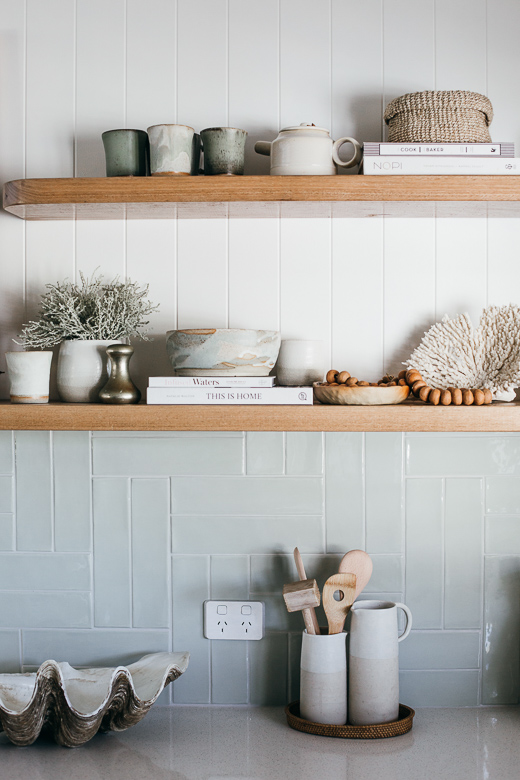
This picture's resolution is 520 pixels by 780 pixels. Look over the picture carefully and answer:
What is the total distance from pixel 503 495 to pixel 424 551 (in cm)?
19

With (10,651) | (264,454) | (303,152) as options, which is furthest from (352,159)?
(10,651)

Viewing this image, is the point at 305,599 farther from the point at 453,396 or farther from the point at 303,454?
the point at 453,396

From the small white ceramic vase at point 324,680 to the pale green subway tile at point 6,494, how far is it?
652mm

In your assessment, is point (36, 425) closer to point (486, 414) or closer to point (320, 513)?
point (320, 513)

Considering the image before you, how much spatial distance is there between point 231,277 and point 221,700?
0.85 meters

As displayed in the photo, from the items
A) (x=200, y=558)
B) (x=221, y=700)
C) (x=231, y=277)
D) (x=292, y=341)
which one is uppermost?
(x=231, y=277)

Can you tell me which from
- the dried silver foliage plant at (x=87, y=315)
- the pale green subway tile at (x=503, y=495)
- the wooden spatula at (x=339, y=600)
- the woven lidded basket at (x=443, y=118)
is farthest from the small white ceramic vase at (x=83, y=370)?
the pale green subway tile at (x=503, y=495)

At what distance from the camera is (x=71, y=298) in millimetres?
1300

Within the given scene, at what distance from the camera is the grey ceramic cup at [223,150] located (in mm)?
1247

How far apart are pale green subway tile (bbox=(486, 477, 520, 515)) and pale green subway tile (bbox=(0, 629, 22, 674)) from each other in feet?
3.23

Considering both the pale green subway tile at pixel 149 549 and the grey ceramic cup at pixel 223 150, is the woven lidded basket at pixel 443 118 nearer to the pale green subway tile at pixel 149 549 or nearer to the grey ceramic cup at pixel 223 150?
the grey ceramic cup at pixel 223 150

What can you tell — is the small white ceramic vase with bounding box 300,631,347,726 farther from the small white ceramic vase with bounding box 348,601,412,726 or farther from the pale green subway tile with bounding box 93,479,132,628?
the pale green subway tile with bounding box 93,479,132,628

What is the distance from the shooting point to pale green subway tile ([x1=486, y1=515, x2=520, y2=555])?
4.57 ft

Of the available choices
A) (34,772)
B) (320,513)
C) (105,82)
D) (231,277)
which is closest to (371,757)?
(320,513)
